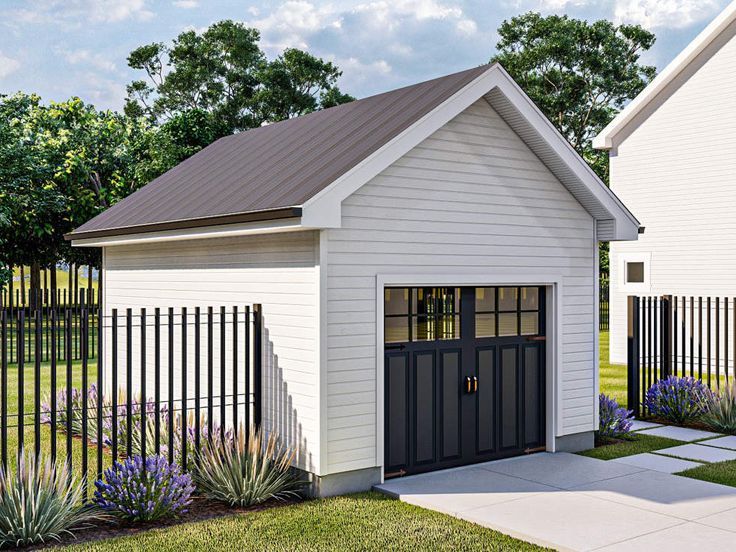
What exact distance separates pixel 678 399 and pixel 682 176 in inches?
371

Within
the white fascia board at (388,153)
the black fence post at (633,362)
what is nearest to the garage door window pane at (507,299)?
the white fascia board at (388,153)

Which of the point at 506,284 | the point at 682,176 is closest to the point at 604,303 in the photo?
the point at 682,176

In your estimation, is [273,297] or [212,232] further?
[212,232]

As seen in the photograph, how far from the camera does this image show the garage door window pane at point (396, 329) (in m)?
10.5

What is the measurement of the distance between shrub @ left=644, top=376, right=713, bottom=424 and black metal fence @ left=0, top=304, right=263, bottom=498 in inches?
294

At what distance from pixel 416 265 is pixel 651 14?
79.0 metres

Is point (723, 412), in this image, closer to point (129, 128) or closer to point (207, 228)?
point (207, 228)

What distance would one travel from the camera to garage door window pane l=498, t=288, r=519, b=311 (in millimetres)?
11584

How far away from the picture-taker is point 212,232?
10.6 m

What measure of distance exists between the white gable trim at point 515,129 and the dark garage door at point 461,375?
4.89 ft

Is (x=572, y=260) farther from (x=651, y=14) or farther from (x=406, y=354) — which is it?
(x=651, y=14)

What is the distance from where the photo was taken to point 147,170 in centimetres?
2766

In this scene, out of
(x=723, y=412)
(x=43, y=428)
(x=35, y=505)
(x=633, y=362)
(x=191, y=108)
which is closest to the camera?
(x=35, y=505)

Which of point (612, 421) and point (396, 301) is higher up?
point (396, 301)
